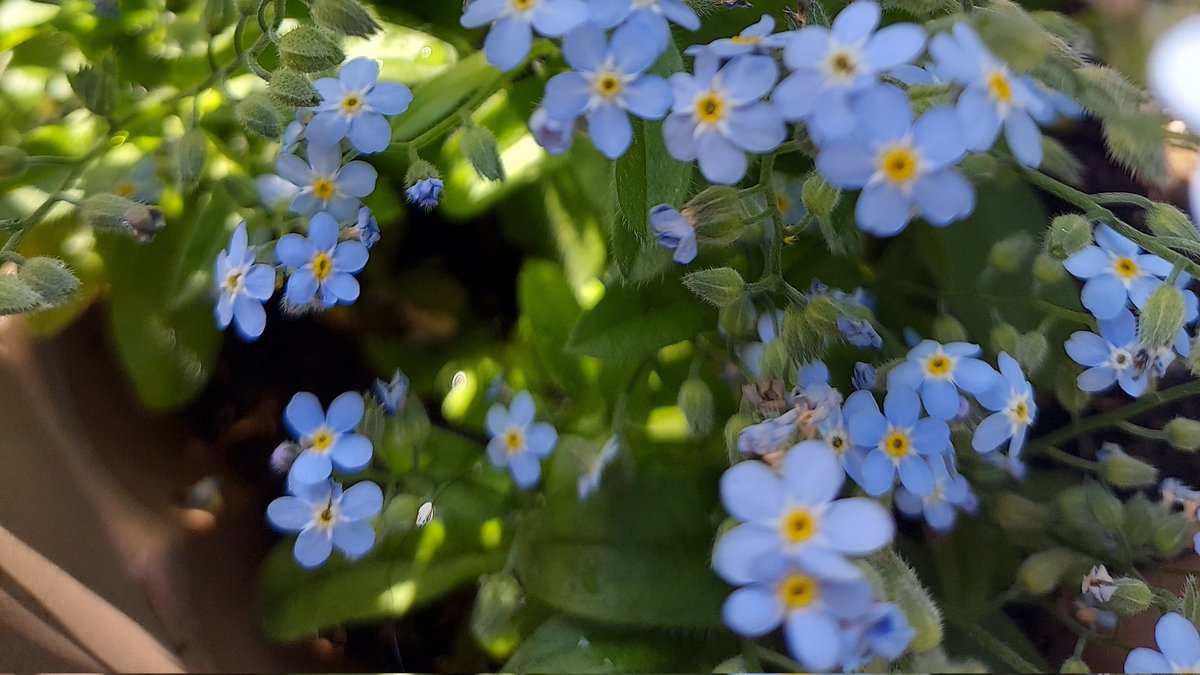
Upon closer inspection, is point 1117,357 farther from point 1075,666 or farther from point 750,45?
point 750,45

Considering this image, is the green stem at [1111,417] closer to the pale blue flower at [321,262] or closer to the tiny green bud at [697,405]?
the tiny green bud at [697,405]

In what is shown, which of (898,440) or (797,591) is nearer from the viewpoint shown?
(797,591)

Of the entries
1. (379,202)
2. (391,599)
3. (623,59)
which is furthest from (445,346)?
(623,59)

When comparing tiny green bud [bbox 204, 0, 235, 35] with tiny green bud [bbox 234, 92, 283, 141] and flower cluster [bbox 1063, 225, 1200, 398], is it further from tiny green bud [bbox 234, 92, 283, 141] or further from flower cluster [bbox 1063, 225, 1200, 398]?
flower cluster [bbox 1063, 225, 1200, 398]

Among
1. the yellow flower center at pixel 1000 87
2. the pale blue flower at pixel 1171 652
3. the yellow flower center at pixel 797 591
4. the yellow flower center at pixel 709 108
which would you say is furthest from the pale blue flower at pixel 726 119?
the pale blue flower at pixel 1171 652

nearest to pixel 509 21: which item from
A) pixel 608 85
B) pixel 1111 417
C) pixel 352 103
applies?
pixel 608 85

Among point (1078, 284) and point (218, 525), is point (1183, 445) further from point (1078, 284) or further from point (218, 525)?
point (218, 525)
